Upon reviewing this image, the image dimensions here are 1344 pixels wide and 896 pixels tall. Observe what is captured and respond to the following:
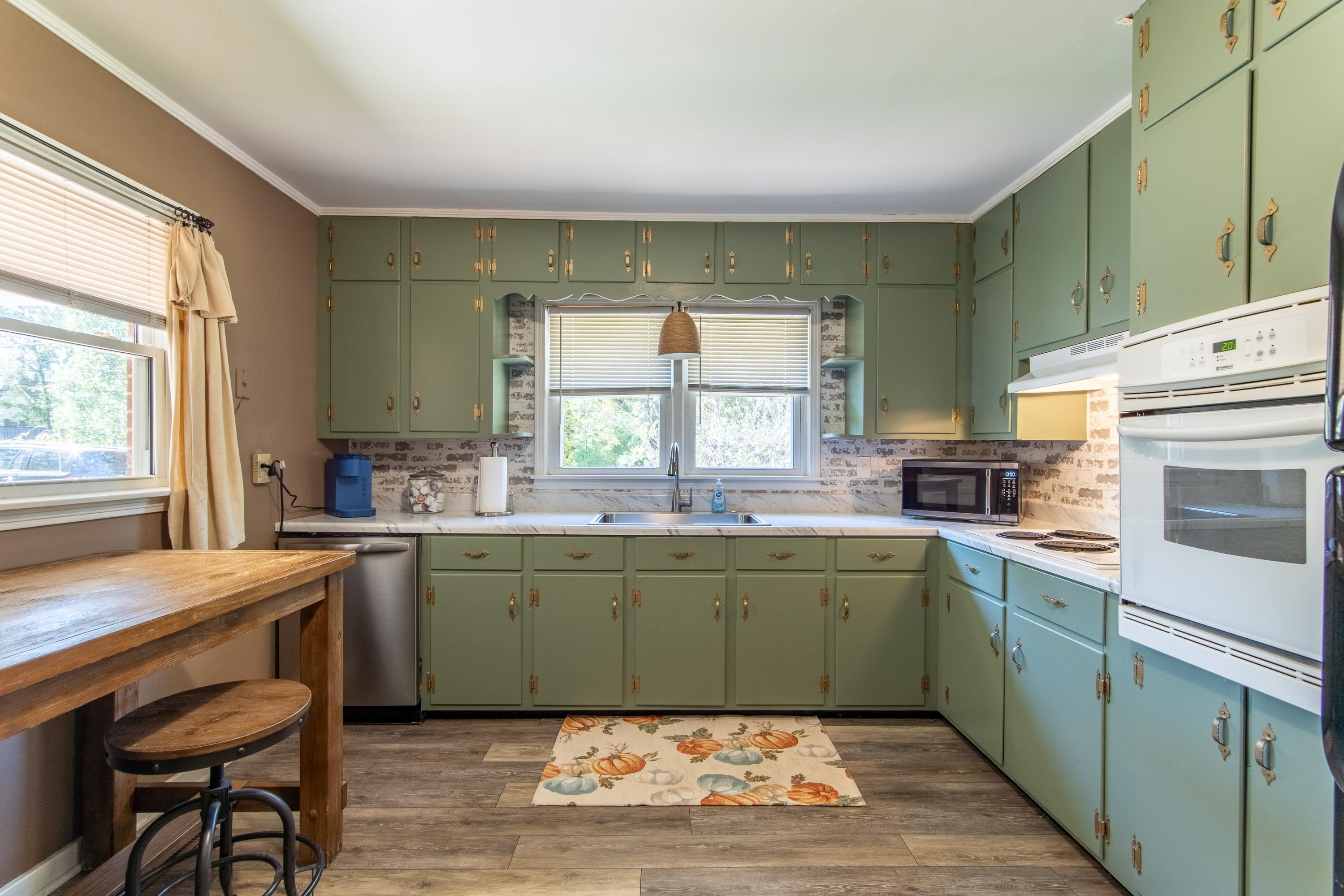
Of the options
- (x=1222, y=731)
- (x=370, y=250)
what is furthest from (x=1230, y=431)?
(x=370, y=250)

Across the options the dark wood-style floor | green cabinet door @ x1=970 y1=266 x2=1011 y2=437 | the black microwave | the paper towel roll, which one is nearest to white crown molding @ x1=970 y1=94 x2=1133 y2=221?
green cabinet door @ x1=970 y1=266 x2=1011 y2=437

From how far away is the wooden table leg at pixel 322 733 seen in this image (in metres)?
1.96

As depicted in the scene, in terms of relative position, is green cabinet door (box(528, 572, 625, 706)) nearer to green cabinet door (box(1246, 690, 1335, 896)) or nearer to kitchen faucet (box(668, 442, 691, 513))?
kitchen faucet (box(668, 442, 691, 513))

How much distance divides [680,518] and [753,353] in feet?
3.43

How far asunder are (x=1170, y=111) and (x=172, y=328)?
3.22m

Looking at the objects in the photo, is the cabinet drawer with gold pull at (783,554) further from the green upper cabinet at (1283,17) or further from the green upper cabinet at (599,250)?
the green upper cabinet at (1283,17)

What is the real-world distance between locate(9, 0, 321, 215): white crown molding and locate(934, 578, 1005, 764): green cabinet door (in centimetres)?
361

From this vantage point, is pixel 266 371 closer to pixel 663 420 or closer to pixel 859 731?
pixel 663 420

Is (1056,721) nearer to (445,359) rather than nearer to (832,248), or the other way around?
(832,248)

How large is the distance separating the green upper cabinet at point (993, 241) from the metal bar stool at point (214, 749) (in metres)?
3.28

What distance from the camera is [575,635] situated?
9.96ft

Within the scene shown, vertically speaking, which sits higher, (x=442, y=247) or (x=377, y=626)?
(x=442, y=247)

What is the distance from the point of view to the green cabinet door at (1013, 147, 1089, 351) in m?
2.46

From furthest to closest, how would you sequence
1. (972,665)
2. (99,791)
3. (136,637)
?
(972,665) → (99,791) → (136,637)
